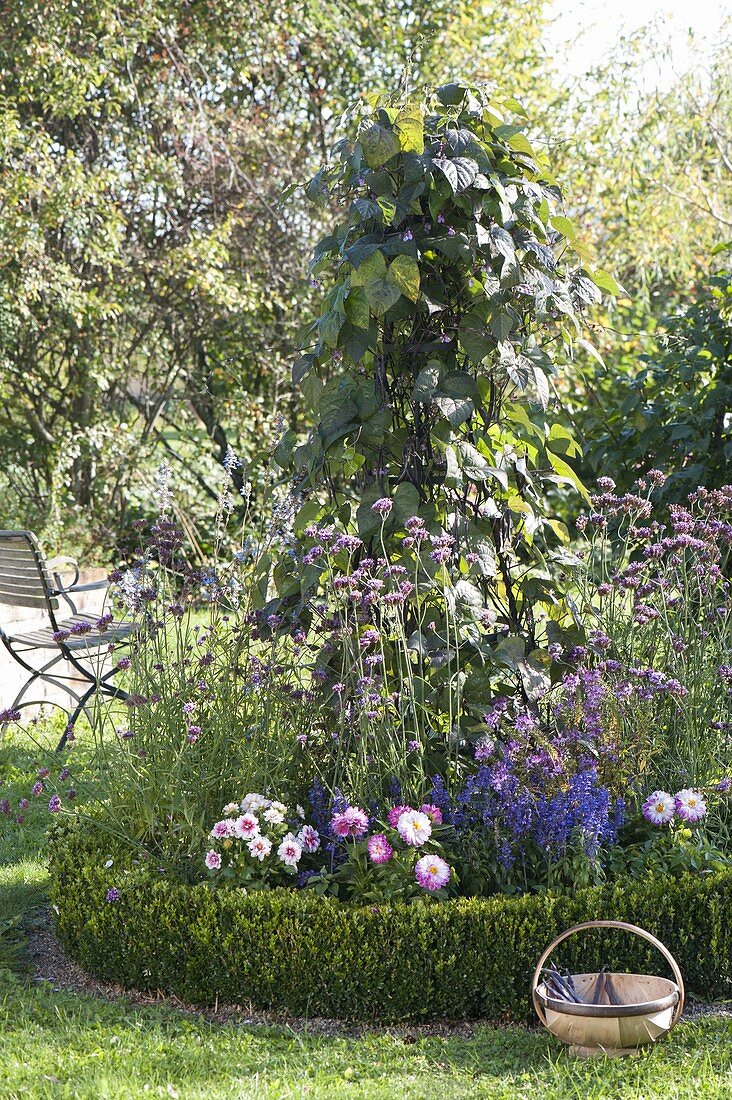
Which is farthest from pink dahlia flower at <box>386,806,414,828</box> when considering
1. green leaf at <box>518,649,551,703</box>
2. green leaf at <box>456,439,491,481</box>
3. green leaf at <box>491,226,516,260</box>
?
green leaf at <box>491,226,516,260</box>

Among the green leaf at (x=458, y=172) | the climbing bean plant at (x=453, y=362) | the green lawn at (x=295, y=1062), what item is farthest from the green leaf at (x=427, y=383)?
the green lawn at (x=295, y=1062)

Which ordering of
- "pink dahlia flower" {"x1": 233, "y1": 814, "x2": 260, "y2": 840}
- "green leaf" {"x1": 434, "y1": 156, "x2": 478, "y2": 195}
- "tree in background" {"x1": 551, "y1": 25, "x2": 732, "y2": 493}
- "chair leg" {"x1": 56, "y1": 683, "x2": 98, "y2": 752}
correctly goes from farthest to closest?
"tree in background" {"x1": 551, "y1": 25, "x2": 732, "y2": 493} < "chair leg" {"x1": 56, "y1": 683, "x2": 98, "y2": 752} < "green leaf" {"x1": 434, "y1": 156, "x2": 478, "y2": 195} < "pink dahlia flower" {"x1": 233, "y1": 814, "x2": 260, "y2": 840}

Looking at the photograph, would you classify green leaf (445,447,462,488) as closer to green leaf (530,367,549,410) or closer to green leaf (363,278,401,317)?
green leaf (530,367,549,410)

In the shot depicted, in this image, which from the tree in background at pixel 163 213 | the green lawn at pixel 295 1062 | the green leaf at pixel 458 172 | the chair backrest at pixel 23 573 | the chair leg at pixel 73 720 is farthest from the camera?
the tree in background at pixel 163 213

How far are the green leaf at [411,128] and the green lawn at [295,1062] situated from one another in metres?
2.35

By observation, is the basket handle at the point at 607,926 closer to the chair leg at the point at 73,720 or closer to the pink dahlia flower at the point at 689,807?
the pink dahlia flower at the point at 689,807

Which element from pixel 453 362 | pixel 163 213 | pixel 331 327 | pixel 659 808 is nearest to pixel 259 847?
pixel 659 808

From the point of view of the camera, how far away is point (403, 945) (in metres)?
2.66

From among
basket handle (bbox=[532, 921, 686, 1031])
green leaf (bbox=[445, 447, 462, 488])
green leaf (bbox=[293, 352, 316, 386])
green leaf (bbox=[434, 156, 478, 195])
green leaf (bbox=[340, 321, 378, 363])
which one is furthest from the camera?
green leaf (bbox=[293, 352, 316, 386])

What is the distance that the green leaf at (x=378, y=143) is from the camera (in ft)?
10.2

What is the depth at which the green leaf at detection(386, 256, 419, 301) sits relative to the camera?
3.07 meters

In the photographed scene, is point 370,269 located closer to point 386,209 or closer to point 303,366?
point 386,209

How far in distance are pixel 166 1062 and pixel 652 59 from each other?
33.8 ft

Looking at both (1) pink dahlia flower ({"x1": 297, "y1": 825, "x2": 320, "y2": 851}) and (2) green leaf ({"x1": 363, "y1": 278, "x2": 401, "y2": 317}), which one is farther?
(2) green leaf ({"x1": 363, "y1": 278, "x2": 401, "y2": 317})
